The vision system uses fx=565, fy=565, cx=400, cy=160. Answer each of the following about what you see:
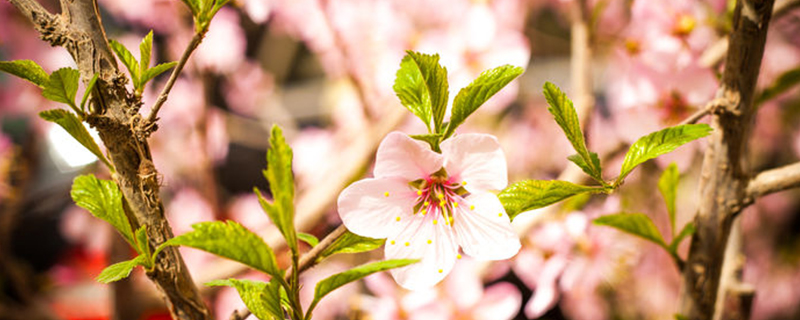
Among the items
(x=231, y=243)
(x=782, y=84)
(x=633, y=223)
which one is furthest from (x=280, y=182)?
(x=782, y=84)

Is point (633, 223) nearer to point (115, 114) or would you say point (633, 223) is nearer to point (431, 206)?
point (431, 206)

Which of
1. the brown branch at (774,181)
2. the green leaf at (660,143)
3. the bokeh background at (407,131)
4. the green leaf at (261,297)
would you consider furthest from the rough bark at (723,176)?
the green leaf at (261,297)

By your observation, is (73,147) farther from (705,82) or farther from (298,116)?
(705,82)

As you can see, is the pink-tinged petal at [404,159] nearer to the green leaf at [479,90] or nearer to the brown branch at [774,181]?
the green leaf at [479,90]

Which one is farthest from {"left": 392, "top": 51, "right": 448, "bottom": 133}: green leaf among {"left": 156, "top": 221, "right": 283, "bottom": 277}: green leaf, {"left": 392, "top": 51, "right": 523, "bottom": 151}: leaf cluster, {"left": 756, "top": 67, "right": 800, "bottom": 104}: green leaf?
{"left": 756, "top": 67, "right": 800, "bottom": 104}: green leaf

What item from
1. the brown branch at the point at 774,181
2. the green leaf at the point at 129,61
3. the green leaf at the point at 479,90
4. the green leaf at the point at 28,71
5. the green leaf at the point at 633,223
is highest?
the green leaf at the point at 129,61

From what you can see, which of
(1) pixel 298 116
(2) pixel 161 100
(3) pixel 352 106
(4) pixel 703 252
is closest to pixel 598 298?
(3) pixel 352 106

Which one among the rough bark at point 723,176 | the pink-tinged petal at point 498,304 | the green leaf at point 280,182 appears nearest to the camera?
the green leaf at point 280,182
